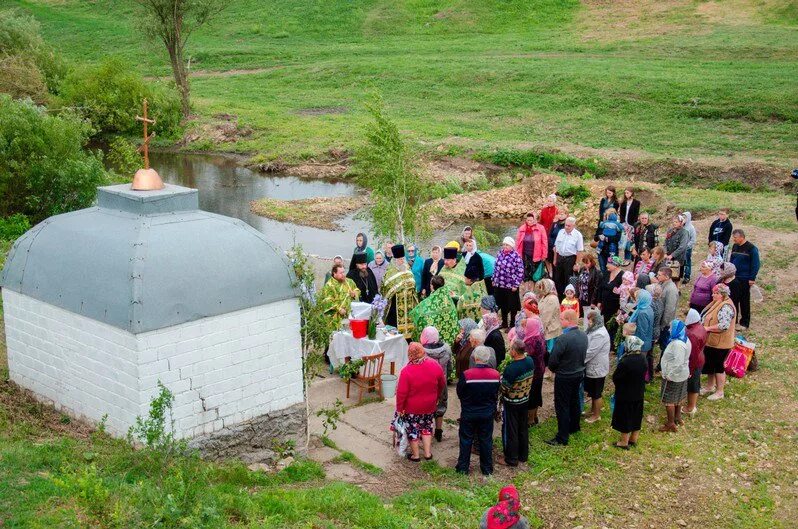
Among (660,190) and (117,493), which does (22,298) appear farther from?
(660,190)

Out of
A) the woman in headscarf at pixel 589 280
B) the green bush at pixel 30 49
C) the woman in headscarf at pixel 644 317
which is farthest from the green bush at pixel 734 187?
the green bush at pixel 30 49

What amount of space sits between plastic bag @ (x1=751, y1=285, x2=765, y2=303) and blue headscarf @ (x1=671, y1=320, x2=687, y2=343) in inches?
180

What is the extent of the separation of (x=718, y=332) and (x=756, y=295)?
12.0 ft

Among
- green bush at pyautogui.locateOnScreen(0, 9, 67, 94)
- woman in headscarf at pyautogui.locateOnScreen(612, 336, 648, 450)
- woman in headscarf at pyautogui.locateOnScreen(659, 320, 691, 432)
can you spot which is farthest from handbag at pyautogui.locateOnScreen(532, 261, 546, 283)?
green bush at pyautogui.locateOnScreen(0, 9, 67, 94)

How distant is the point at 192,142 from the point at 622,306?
30.9m

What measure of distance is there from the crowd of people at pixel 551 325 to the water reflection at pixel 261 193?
8.55 meters

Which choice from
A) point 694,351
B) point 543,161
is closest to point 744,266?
point 694,351

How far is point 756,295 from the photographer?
15.0 m

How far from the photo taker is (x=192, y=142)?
39969mm

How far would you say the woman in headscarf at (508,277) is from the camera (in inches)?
562

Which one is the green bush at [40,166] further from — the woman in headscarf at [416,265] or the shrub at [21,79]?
the shrub at [21,79]

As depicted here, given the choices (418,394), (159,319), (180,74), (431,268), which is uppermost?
(180,74)

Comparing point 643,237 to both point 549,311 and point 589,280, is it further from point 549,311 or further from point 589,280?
point 549,311

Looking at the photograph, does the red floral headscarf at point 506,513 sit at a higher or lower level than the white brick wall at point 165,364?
lower
